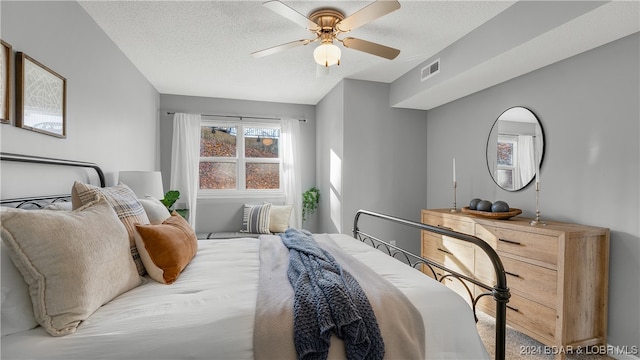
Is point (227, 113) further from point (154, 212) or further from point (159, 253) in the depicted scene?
point (159, 253)

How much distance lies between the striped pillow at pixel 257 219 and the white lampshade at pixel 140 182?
162cm

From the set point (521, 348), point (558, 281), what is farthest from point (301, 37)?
point (521, 348)

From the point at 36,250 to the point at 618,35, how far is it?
3.30m

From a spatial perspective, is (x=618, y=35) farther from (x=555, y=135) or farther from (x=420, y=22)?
(x=420, y=22)

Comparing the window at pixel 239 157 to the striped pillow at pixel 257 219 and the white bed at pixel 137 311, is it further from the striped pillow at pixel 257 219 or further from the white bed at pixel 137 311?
the white bed at pixel 137 311

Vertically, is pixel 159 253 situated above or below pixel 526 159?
below

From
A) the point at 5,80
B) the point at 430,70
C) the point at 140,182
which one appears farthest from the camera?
the point at 430,70

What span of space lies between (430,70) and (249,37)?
1803mm

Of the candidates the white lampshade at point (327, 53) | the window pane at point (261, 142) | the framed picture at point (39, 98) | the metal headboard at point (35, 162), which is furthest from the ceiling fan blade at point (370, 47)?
the window pane at point (261, 142)

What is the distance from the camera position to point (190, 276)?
150 centimetres

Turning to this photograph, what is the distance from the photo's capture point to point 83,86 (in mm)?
2146

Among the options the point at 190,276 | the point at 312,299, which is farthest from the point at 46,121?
the point at 312,299

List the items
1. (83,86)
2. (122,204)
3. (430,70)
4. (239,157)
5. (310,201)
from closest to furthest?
(122,204)
(83,86)
(430,70)
(310,201)
(239,157)

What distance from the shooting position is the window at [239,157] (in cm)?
460
